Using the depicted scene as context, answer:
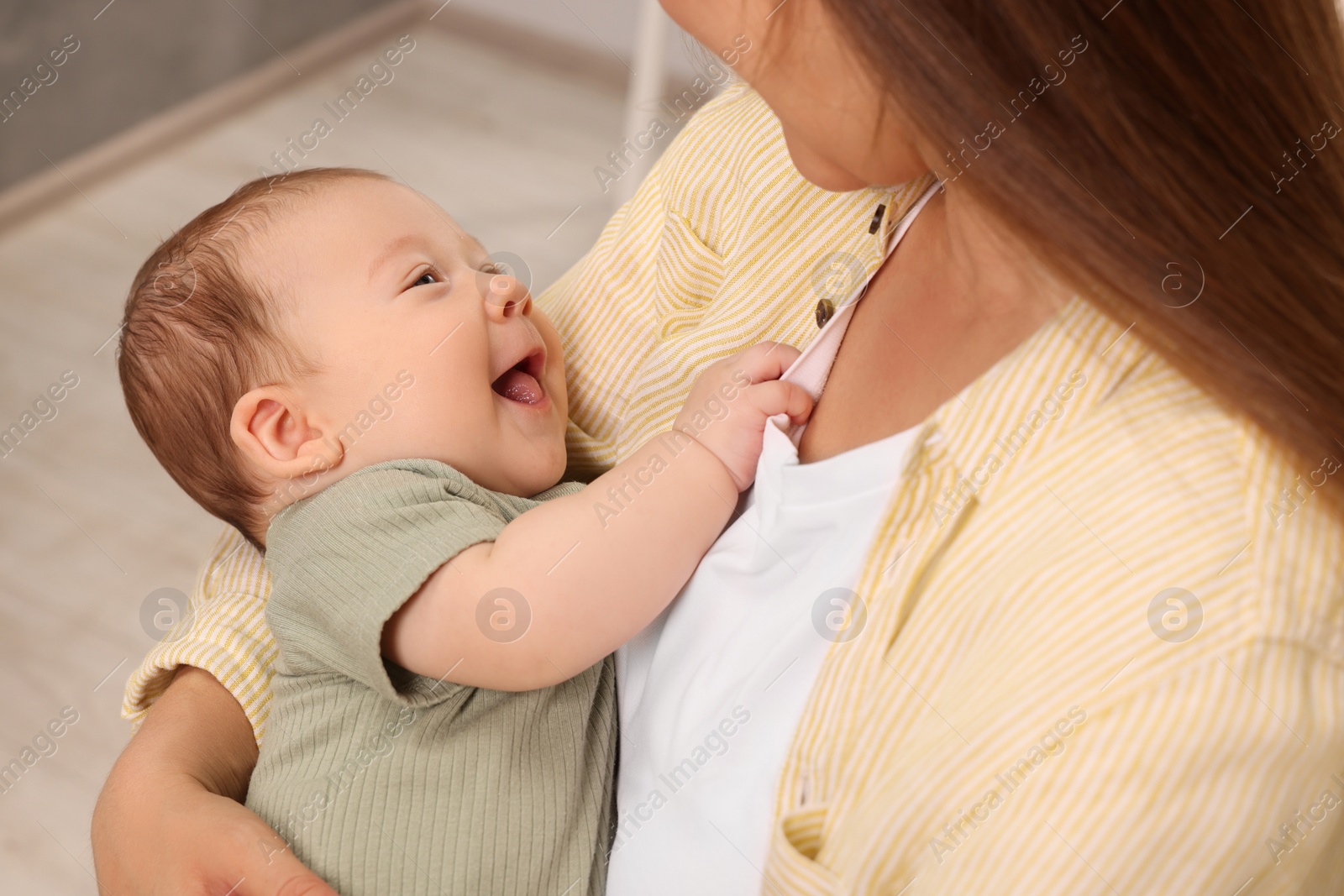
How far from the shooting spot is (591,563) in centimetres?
84

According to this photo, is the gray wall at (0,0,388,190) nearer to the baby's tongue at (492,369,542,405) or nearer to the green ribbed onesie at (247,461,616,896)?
the baby's tongue at (492,369,542,405)

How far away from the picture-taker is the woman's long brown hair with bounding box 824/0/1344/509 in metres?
0.62

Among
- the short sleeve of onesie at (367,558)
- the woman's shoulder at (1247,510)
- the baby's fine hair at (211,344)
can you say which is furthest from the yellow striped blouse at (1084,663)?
the baby's fine hair at (211,344)

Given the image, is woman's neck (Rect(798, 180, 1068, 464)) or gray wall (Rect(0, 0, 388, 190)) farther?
gray wall (Rect(0, 0, 388, 190))

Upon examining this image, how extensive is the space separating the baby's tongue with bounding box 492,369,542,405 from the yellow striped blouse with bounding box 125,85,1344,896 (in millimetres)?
429

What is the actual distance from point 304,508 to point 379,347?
145mm

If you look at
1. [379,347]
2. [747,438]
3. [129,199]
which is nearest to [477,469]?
[379,347]

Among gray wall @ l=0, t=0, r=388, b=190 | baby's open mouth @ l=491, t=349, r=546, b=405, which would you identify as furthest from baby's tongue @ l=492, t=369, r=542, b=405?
gray wall @ l=0, t=0, r=388, b=190

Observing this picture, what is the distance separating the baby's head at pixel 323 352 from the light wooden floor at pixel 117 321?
95 cm

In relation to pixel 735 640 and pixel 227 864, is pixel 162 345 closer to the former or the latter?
pixel 227 864

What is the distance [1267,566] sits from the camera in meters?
0.60

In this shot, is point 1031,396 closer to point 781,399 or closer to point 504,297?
point 781,399

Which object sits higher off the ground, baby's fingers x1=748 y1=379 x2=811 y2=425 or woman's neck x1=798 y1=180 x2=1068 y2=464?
woman's neck x1=798 y1=180 x2=1068 y2=464

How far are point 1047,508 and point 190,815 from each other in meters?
0.66
